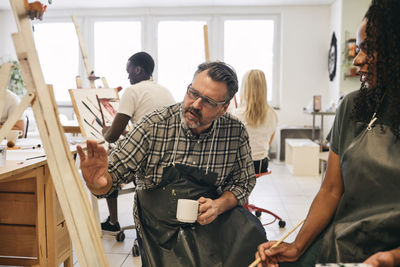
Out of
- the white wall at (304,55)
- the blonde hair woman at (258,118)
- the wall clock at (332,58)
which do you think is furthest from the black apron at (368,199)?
the white wall at (304,55)

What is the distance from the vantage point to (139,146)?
1.39 m

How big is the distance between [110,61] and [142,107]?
16.5 ft

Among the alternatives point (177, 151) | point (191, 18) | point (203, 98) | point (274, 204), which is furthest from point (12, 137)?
point (191, 18)

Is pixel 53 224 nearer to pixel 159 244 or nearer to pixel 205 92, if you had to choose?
pixel 159 244

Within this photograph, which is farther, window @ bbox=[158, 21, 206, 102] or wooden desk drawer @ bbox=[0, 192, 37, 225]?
window @ bbox=[158, 21, 206, 102]

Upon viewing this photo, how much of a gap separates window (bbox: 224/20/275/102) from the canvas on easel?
4315mm

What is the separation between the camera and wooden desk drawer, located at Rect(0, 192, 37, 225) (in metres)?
1.88

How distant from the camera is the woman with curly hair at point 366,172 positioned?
3.20ft

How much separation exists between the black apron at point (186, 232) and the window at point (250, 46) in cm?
580

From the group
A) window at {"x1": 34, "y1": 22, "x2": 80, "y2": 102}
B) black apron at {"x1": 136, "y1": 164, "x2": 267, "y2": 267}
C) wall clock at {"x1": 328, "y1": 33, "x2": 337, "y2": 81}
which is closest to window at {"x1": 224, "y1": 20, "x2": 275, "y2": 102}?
wall clock at {"x1": 328, "y1": 33, "x2": 337, "y2": 81}

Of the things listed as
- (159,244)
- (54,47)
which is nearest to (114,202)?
(159,244)

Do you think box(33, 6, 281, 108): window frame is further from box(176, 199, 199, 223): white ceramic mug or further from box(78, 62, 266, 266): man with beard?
box(176, 199, 199, 223): white ceramic mug

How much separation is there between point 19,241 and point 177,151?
3.67ft

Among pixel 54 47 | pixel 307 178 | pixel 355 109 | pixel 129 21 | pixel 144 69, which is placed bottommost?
pixel 307 178
